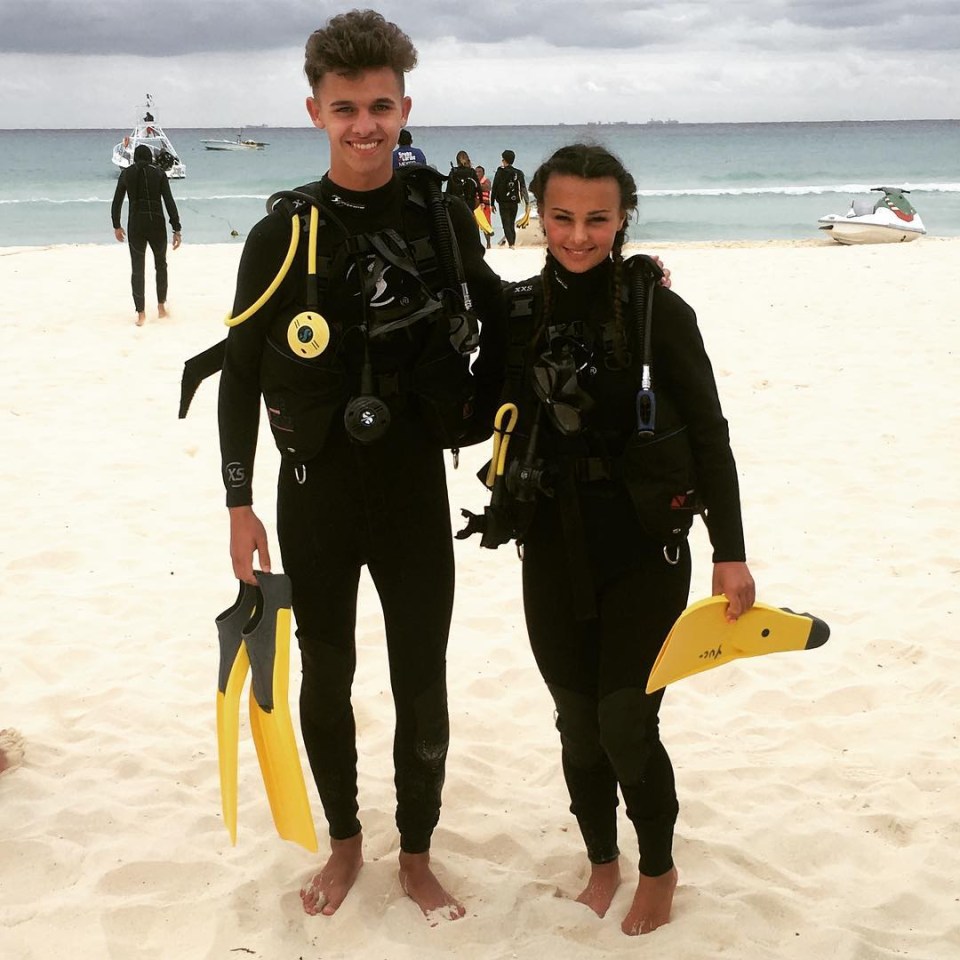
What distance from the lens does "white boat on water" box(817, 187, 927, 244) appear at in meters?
19.2

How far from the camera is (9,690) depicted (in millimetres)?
4023

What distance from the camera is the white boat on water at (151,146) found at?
10758 millimetres

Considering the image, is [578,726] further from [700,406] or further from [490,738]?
[490,738]

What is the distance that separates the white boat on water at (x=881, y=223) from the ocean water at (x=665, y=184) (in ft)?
14.4

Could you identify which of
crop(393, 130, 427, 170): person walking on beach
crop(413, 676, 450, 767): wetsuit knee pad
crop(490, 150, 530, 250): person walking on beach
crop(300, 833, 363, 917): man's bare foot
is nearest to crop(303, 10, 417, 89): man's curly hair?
crop(393, 130, 427, 170): person walking on beach

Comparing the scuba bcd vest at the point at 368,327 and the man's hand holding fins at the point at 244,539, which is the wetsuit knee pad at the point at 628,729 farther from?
the man's hand holding fins at the point at 244,539

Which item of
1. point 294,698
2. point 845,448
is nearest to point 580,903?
point 294,698

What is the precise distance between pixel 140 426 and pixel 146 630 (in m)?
3.01

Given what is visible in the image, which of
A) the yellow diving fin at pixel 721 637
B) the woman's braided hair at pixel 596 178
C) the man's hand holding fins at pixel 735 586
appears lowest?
the yellow diving fin at pixel 721 637

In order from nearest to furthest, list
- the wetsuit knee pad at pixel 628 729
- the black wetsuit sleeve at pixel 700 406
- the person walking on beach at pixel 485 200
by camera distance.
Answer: the black wetsuit sleeve at pixel 700 406 → the wetsuit knee pad at pixel 628 729 → the person walking on beach at pixel 485 200

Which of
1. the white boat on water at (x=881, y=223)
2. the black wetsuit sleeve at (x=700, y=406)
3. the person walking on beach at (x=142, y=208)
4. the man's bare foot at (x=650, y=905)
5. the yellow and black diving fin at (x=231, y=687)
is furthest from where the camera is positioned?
the white boat on water at (x=881, y=223)

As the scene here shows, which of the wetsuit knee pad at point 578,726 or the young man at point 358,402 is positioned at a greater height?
the young man at point 358,402

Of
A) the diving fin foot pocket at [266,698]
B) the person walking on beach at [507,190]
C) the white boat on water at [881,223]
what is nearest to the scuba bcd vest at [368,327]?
the diving fin foot pocket at [266,698]

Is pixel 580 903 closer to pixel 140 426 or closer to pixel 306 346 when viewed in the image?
pixel 306 346
